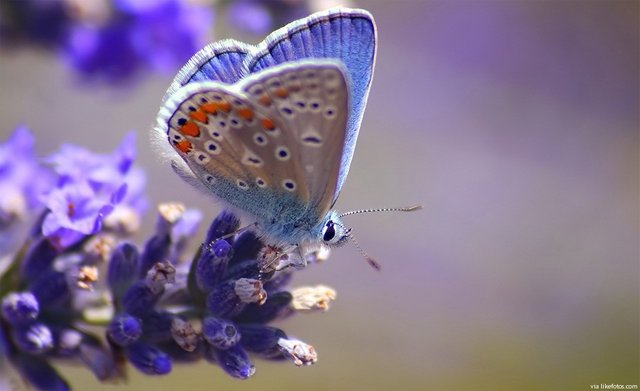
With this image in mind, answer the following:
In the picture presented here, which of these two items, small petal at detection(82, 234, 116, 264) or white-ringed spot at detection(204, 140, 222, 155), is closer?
white-ringed spot at detection(204, 140, 222, 155)

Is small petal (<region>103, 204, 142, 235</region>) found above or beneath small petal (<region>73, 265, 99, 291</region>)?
above

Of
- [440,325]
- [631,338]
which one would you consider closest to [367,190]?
[440,325]

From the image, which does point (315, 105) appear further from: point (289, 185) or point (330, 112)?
point (289, 185)

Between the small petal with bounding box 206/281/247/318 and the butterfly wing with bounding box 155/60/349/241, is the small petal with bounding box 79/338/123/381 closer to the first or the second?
the small petal with bounding box 206/281/247/318

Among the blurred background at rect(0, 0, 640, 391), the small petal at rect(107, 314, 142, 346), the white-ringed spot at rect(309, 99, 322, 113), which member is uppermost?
the blurred background at rect(0, 0, 640, 391)

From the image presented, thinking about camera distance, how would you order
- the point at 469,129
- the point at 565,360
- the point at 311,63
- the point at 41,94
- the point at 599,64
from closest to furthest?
the point at 311,63
the point at 41,94
the point at 565,360
the point at 469,129
the point at 599,64

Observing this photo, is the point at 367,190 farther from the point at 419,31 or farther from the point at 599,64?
the point at 599,64

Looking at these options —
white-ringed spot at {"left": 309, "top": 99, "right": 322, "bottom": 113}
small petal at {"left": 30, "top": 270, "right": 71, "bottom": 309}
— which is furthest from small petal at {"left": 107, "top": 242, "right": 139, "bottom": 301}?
white-ringed spot at {"left": 309, "top": 99, "right": 322, "bottom": 113}

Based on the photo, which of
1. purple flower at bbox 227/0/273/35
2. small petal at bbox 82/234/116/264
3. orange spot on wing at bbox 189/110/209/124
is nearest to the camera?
orange spot on wing at bbox 189/110/209/124
